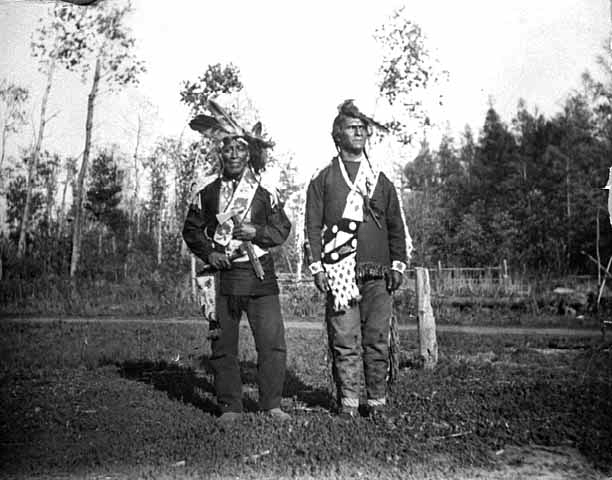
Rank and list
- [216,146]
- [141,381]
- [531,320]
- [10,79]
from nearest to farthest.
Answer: [10,79] → [216,146] → [141,381] → [531,320]

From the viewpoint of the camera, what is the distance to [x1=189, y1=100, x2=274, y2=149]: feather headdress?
344cm

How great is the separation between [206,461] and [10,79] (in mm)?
2208

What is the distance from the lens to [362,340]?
141 inches

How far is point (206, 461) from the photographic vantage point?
2785 mm

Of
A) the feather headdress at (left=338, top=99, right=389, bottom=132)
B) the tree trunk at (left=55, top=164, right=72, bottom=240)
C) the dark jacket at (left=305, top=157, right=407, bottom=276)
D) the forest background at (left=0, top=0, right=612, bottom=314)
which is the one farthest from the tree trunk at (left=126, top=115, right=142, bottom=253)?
the feather headdress at (left=338, top=99, right=389, bottom=132)

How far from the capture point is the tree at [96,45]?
3436 mm

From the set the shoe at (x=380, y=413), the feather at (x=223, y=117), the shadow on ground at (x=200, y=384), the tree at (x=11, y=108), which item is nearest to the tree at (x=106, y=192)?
the tree at (x=11, y=108)

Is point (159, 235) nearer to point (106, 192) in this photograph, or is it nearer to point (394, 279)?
point (106, 192)

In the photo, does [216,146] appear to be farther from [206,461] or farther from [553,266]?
[553,266]

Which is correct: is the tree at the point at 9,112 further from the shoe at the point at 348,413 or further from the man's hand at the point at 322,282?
the shoe at the point at 348,413

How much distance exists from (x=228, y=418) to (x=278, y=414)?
0.27 m

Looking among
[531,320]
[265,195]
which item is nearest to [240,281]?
[265,195]

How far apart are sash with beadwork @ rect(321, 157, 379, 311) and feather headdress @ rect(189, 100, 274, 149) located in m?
0.50

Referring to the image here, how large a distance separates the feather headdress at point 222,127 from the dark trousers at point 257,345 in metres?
0.87
